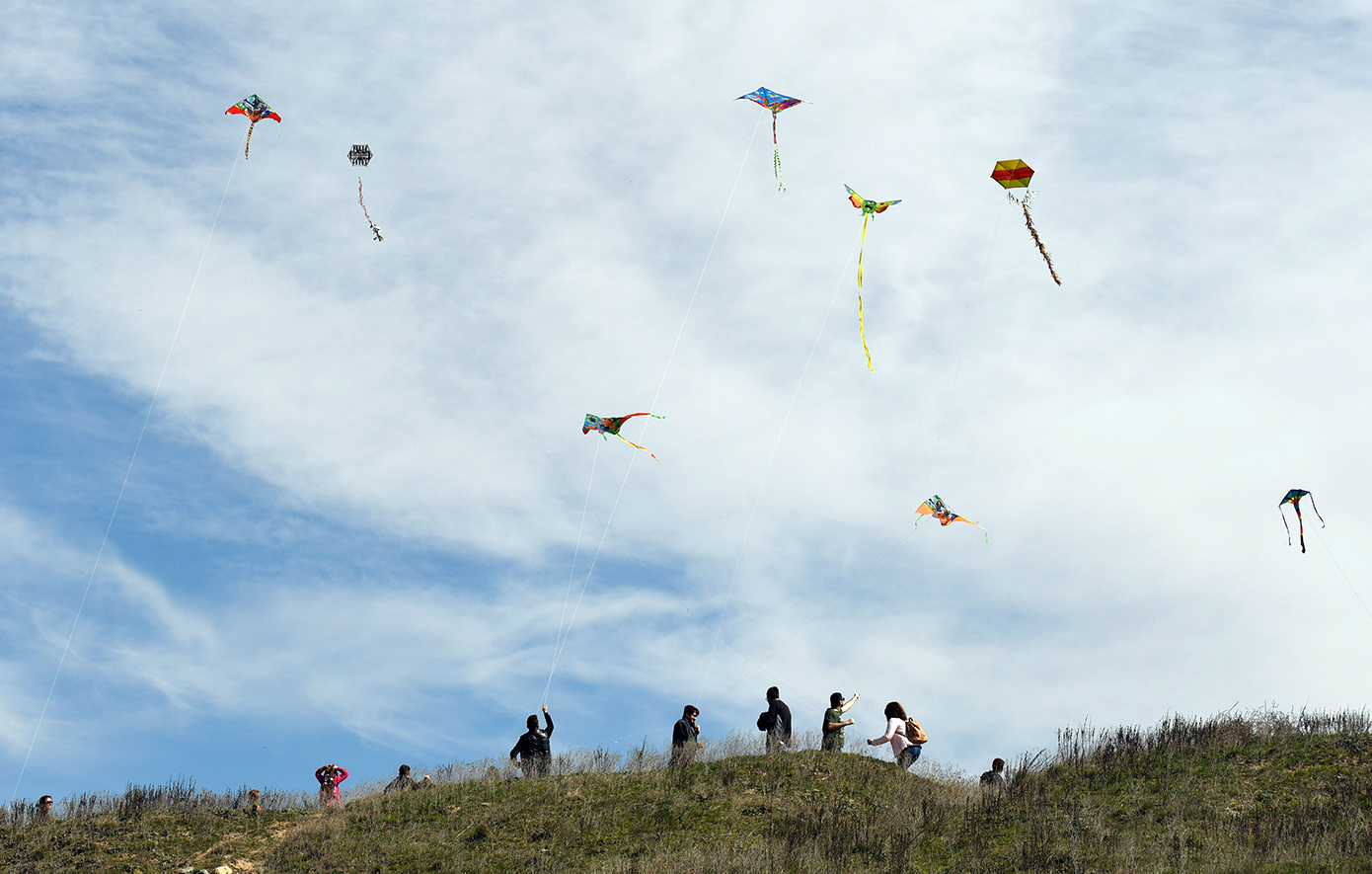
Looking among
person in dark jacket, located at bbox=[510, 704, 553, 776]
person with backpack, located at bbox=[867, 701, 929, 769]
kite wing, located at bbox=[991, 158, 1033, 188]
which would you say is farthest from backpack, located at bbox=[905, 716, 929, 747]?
kite wing, located at bbox=[991, 158, 1033, 188]

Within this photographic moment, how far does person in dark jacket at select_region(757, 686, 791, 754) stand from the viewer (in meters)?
16.8

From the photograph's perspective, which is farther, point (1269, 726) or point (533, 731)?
point (533, 731)

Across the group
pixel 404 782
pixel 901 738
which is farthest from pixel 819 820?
pixel 404 782

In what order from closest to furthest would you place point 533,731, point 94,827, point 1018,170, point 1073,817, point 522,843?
1. point 1073,817
2. point 522,843
3. point 94,827
4. point 533,731
5. point 1018,170

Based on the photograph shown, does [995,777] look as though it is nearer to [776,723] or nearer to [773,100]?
[776,723]

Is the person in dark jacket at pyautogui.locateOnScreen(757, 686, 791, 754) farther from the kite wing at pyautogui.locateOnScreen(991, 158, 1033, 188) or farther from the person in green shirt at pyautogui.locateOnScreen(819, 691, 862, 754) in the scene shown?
the kite wing at pyautogui.locateOnScreen(991, 158, 1033, 188)

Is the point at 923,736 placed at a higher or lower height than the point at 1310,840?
higher

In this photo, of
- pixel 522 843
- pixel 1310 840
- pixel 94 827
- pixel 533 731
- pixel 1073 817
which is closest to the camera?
pixel 1310 840

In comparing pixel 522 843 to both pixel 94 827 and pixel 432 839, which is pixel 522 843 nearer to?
pixel 432 839

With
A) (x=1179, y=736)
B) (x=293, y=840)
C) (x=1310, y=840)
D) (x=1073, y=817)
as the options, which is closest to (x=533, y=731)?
(x=293, y=840)

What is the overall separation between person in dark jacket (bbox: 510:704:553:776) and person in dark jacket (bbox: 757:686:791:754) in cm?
294

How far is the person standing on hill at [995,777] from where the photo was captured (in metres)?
15.4

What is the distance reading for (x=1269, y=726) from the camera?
16047 millimetres

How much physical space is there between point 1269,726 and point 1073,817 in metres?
4.02
